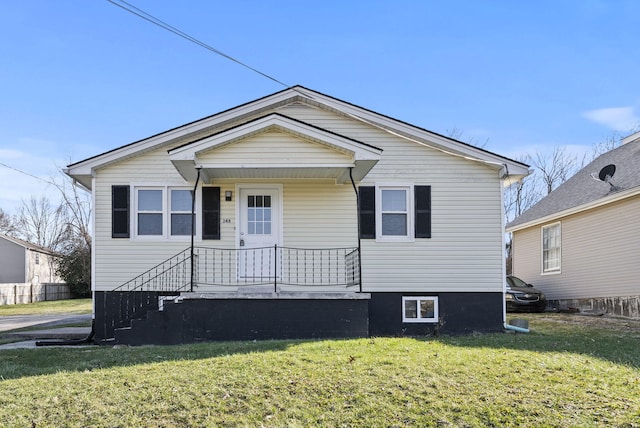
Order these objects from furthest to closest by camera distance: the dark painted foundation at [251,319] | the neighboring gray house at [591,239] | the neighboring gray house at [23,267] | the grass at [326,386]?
the neighboring gray house at [23,267] → the neighboring gray house at [591,239] → the dark painted foundation at [251,319] → the grass at [326,386]

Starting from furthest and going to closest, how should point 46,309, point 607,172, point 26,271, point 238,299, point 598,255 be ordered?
point 26,271 < point 46,309 < point 607,172 < point 598,255 < point 238,299

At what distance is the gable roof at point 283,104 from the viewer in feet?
41.0

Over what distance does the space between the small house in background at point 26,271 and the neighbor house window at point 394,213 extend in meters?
28.1

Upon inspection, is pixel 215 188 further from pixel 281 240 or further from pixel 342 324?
pixel 342 324

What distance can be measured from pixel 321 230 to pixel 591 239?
8758 mm

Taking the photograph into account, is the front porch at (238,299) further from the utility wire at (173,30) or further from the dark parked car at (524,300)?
the dark parked car at (524,300)

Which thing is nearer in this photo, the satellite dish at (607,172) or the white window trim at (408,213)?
the white window trim at (408,213)

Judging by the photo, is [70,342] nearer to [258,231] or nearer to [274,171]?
[258,231]

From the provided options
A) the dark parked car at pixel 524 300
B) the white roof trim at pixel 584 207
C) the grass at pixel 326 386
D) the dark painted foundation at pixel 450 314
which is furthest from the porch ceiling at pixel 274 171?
the dark parked car at pixel 524 300

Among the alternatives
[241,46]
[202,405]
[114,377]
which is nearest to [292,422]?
[202,405]

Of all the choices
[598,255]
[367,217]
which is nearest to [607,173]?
[598,255]

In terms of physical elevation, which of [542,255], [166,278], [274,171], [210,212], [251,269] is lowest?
[166,278]

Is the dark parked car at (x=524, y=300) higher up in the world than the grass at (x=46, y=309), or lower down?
higher up

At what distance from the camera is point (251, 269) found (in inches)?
496
